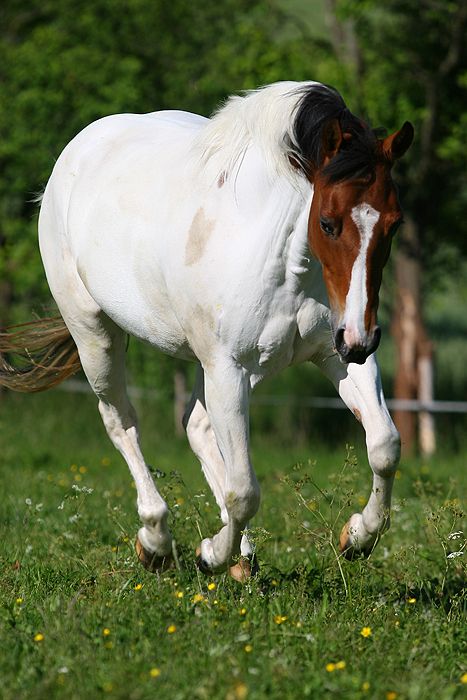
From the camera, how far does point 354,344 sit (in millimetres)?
3889

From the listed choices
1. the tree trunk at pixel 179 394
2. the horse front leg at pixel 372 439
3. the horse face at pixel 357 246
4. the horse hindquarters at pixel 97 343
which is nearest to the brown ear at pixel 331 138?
the horse face at pixel 357 246

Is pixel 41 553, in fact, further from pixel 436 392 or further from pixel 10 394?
pixel 436 392

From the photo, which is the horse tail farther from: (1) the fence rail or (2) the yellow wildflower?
(1) the fence rail

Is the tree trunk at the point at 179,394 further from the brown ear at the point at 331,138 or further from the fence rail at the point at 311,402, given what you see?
the brown ear at the point at 331,138

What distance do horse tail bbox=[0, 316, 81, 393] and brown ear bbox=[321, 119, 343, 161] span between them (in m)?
2.73

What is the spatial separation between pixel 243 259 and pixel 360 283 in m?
0.65

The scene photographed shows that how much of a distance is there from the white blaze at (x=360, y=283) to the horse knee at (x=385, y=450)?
0.78m

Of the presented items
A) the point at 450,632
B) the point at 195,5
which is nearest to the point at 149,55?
the point at 195,5

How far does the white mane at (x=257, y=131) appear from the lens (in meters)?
4.35

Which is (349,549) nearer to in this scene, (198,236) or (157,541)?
(157,541)

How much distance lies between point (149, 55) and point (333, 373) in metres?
11.5

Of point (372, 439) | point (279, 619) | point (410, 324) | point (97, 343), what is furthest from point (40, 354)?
point (410, 324)

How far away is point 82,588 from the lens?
15.3 ft

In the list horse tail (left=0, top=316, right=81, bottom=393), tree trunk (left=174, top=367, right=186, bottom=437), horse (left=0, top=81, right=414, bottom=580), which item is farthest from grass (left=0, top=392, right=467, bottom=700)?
tree trunk (left=174, top=367, right=186, bottom=437)
